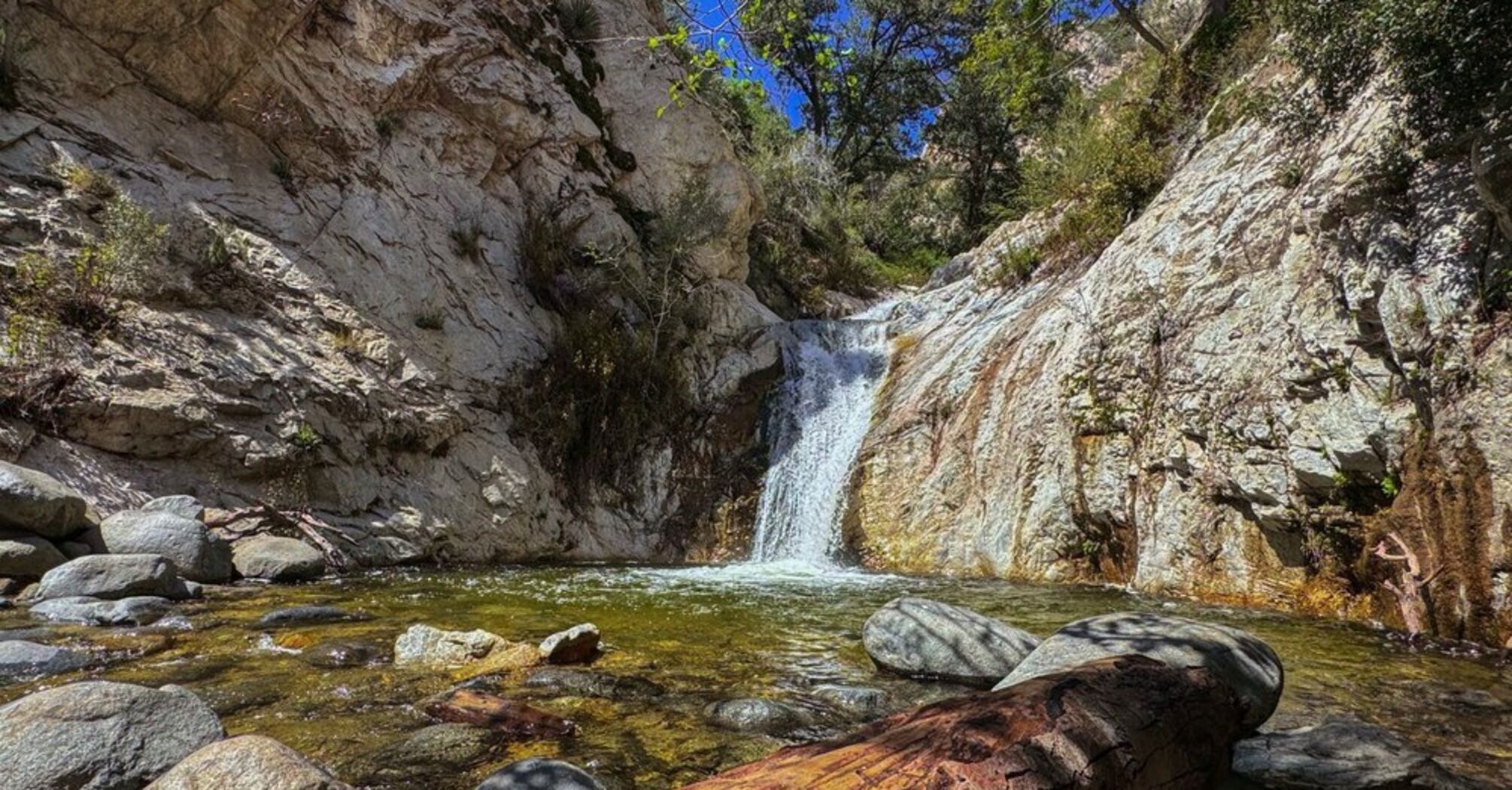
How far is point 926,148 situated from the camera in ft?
89.6

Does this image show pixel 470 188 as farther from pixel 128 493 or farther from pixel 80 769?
pixel 80 769

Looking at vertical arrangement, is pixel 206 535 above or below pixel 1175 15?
below

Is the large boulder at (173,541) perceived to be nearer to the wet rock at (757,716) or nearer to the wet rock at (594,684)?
the wet rock at (594,684)

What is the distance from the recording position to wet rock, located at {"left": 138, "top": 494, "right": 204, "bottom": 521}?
692cm

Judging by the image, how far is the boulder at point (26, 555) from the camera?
5531mm

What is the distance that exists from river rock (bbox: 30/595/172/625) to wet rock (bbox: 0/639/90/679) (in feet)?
2.80

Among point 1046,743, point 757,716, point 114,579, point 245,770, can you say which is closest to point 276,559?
point 114,579

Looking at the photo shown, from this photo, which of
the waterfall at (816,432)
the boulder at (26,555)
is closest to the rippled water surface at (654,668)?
the boulder at (26,555)

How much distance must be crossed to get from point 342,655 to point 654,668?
5.87 ft

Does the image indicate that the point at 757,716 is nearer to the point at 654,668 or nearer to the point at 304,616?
the point at 654,668

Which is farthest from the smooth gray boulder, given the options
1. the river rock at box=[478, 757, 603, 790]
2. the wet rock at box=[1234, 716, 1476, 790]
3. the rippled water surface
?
the river rock at box=[478, 757, 603, 790]

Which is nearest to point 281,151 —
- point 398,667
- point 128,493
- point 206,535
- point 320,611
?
point 128,493

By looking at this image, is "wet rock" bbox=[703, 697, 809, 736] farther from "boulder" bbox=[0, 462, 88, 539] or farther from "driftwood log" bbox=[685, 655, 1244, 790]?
"boulder" bbox=[0, 462, 88, 539]

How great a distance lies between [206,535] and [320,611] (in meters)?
2.14
